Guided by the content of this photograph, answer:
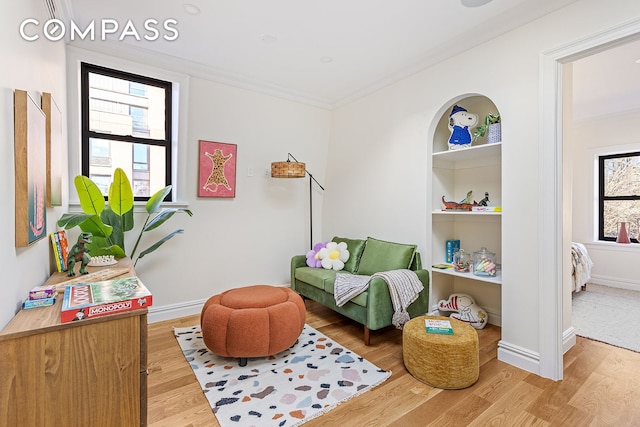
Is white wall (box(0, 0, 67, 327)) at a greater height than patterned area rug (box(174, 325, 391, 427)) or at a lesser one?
greater

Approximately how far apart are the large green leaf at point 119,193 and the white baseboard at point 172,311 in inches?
43.8

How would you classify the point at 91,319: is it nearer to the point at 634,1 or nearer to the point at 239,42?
the point at 239,42

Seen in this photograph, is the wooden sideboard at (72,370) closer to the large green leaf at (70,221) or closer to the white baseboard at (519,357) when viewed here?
the large green leaf at (70,221)

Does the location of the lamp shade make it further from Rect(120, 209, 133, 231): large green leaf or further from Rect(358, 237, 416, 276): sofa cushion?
Rect(120, 209, 133, 231): large green leaf

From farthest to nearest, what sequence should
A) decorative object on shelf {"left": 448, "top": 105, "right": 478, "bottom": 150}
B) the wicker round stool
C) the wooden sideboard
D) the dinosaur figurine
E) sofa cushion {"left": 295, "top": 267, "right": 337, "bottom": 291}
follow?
sofa cushion {"left": 295, "top": 267, "right": 337, "bottom": 291} → decorative object on shelf {"left": 448, "top": 105, "right": 478, "bottom": 150} → the wicker round stool → the dinosaur figurine → the wooden sideboard

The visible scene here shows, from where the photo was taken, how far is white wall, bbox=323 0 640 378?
2.12 meters

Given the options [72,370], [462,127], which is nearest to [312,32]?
[462,127]

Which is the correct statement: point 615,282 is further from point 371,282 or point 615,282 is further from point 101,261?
point 101,261

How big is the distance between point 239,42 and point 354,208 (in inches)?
85.8

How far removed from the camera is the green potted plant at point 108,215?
220 cm

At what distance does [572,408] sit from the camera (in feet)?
5.80

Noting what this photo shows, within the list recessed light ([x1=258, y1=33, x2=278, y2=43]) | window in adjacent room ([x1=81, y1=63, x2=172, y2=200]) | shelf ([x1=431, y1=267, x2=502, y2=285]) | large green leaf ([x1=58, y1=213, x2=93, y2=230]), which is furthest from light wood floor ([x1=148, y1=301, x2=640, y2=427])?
recessed light ([x1=258, y1=33, x2=278, y2=43])

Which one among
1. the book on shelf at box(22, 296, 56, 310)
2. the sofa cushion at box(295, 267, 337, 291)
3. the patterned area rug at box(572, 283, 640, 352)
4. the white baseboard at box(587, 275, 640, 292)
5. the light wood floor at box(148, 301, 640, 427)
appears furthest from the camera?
the white baseboard at box(587, 275, 640, 292)

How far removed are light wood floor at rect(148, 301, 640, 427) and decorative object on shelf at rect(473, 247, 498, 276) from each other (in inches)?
24.8
